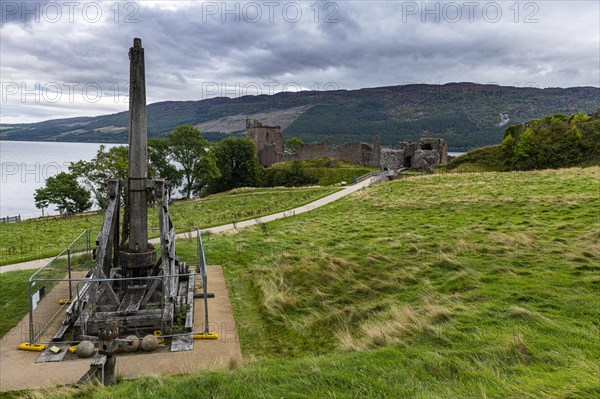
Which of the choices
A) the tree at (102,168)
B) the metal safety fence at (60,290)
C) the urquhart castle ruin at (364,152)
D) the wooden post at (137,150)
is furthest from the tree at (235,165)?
the wooden post at (137,150)

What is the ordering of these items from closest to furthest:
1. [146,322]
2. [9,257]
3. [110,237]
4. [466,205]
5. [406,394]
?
[406,394] < [146,322] < [110,237] < [9,257] < [466,205]

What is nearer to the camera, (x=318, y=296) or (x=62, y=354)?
(x=62, y=354)

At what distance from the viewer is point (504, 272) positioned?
10.8 m

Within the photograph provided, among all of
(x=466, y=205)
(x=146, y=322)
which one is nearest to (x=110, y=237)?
(x=146, y=322)

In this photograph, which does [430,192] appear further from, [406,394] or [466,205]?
[406,394]

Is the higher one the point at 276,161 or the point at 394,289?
the point at 276,161

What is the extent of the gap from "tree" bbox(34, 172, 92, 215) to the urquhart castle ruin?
37.1 metres

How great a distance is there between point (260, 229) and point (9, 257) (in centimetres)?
991

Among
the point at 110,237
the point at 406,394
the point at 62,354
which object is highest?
the point at 110,237

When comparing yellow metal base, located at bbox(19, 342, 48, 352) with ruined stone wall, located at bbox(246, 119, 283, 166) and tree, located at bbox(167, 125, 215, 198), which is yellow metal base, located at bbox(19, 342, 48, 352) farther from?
ruined stone wall, located at bbox(246, 119, 283, 166)

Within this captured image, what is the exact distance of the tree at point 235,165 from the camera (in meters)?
59.7

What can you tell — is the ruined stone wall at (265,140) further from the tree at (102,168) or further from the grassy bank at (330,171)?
the tree at (102,168)

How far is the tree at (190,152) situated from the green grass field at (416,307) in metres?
32.9

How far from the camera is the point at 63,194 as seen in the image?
166ft
